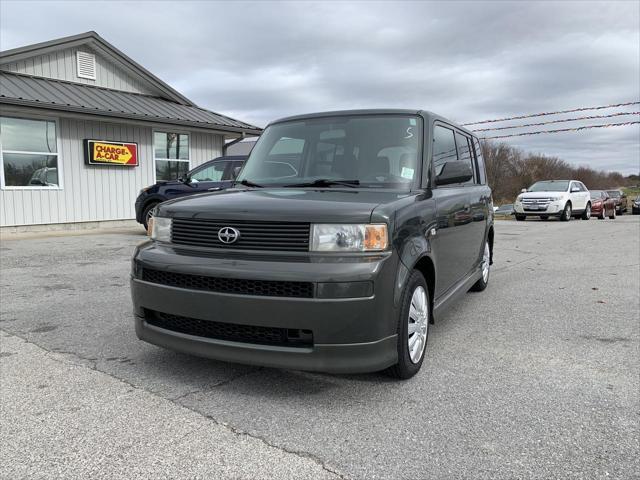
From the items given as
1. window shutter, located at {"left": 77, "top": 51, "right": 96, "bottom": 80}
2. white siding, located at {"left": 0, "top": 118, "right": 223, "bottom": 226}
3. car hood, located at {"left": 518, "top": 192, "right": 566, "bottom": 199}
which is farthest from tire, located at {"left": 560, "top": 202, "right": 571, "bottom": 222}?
window shutter, located at {"left": 77, "top": 51, "right": 96, "bottom": 80}

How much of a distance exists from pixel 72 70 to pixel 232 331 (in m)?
13.7

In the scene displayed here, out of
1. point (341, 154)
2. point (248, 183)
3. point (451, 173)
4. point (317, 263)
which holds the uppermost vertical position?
point (341, 154)

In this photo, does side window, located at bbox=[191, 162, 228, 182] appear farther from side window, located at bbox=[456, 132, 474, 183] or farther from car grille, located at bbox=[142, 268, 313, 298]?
car grille, located at bbox=[142, 268, 313, 298]

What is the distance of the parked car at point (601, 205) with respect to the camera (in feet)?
79.9

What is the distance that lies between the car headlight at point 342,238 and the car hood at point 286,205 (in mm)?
38

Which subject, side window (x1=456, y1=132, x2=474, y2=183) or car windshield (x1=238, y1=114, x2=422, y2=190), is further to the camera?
side window (x1=456, y1=132, x2=474, y2=183)

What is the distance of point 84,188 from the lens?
43.3ft

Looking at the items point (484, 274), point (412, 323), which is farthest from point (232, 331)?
point (484, 274)

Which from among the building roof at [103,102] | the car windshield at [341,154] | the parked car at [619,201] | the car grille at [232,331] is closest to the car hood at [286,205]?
the car windshield at [341,154]

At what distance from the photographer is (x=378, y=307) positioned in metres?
2.82

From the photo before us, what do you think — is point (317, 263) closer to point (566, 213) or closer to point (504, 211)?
point (566, 213)

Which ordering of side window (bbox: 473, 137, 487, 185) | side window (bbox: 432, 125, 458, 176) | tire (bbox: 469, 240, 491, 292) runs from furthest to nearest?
1. tire (bbox: 469, 240, 491, 292)
2. side window (bbox: 473, 137, 487, 185)
3. side window (bbox: 432, 125, 458, 176)

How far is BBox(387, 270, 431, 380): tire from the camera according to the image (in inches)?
120

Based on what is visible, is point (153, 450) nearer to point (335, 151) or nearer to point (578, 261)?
point (335, 151)
